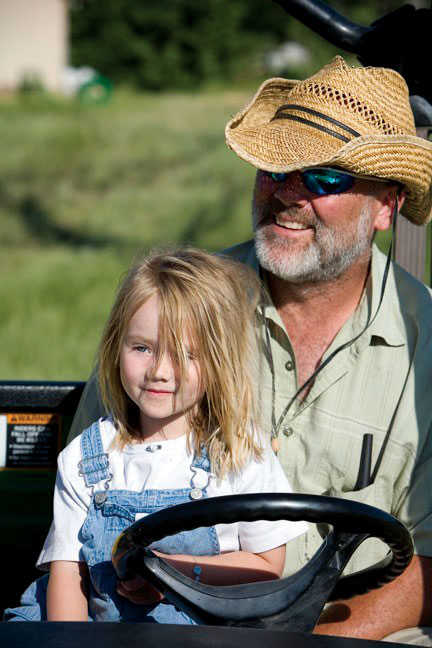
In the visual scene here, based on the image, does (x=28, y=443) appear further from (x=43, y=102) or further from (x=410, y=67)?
(x=43, y=102)

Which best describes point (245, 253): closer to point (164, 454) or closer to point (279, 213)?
point (279, 213)

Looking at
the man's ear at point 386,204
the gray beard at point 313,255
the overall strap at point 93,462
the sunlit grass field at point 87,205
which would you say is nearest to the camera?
the overall strap at point 93,462

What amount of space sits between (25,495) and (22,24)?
22.1 meters

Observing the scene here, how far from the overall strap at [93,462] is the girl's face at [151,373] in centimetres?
15

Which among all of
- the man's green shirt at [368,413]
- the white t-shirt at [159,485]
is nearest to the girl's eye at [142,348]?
the white t-shirt at [159,485]

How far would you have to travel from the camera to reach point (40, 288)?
8.43 m

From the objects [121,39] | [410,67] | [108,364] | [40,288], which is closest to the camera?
[108,364]

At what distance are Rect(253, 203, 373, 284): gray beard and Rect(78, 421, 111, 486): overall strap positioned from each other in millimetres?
648

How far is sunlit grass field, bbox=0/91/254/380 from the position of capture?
7.34 metres

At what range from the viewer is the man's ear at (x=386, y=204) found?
263 cm

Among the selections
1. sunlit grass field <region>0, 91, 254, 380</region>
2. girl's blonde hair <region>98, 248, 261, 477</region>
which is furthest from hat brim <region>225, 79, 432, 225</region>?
sunlit grass field <region>0, 91, 254, 380</region>

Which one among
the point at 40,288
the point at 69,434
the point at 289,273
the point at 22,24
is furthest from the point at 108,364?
the point at 22,24

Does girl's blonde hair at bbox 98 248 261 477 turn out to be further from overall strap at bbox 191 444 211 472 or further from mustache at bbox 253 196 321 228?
mustache at bbox 253 196 321 228

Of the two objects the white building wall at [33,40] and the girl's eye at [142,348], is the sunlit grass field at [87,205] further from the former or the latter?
the white building wall at [33,40]
